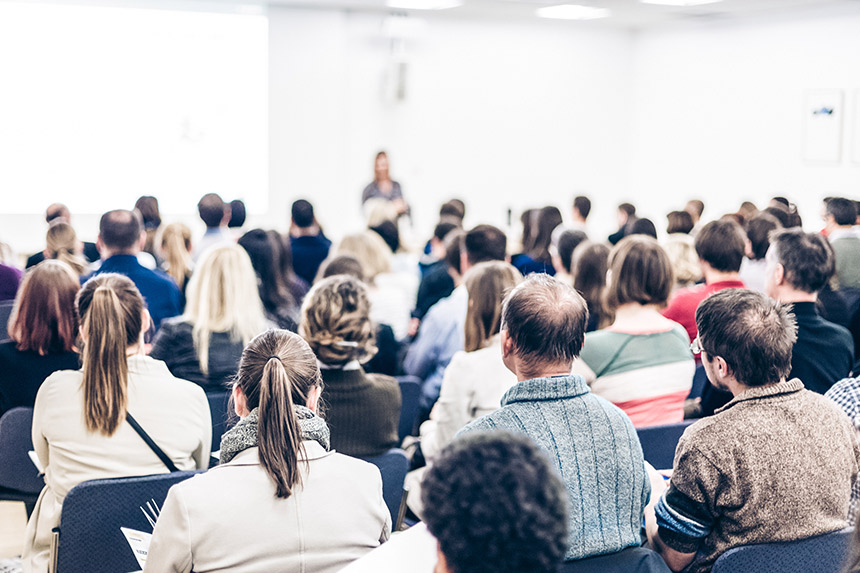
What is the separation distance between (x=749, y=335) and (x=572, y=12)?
8.56 m

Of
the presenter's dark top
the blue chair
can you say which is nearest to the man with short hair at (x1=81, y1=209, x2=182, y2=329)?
the presenter's dark top

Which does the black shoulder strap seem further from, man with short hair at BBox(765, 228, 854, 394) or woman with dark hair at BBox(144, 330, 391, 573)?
man with short hair at BBox(765, 228, 854, 394)

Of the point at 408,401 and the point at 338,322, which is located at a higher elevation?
the point at 338,322

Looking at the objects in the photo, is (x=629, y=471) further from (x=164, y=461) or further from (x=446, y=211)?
(x=446, y=211)

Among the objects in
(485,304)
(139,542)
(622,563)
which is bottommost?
(139,542)

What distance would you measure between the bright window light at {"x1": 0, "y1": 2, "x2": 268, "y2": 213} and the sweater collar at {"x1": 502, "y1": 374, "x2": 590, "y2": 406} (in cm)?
764

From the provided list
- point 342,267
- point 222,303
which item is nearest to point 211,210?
point 342,267

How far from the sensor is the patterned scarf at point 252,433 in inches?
68.7

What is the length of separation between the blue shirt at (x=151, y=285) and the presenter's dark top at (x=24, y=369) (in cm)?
111

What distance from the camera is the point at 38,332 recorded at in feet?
9.87

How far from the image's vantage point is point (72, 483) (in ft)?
7.83

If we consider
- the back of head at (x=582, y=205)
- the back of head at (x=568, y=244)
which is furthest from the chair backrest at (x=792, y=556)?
the back of head at (x=582, y=205)

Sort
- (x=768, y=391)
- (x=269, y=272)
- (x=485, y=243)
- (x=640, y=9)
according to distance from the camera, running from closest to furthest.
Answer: (x=768, y=391) < (x=485, y=243) < (x=269, y=272) < (x=640, y=9)

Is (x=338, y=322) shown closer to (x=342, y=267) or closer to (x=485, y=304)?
(x=485, y=304)
